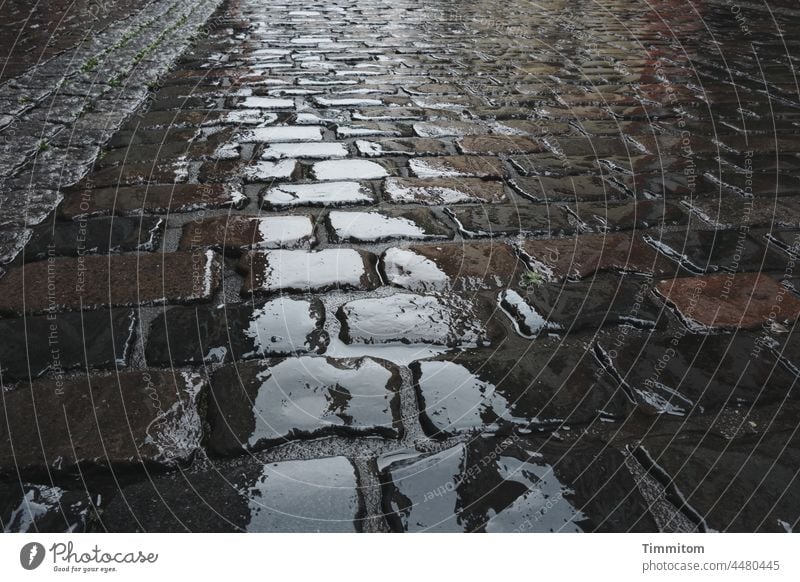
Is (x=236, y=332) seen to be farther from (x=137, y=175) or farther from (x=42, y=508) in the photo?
(x=137, y=175)

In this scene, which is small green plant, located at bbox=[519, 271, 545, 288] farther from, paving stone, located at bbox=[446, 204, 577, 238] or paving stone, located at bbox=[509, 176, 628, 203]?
paving stone, located at bbox=[509, 176, 628, 203]

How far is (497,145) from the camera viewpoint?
309 cm

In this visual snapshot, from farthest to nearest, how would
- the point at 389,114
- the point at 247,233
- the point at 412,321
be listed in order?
the point at 389,114, the point at 247,233, the point at 412,321

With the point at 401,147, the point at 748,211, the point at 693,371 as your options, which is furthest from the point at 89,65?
the point at 693,371

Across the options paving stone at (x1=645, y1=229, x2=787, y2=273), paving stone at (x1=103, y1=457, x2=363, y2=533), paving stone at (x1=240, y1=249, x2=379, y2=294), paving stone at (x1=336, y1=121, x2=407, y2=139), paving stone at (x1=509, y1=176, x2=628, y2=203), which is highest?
paving stone at (x1=103, y1=457, x2=363, y2=533)

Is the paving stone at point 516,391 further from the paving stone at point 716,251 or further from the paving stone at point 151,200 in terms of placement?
the paving stone at point 151,200

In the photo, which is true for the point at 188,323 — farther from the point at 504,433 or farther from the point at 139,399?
the point at 504,433

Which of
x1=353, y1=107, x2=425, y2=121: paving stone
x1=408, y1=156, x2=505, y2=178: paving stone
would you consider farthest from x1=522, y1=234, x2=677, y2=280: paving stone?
x1=353, y1=107, x2=425, y2=121: paving stone

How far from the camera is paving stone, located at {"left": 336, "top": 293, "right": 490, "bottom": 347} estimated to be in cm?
163

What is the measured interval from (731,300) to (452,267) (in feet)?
2.93

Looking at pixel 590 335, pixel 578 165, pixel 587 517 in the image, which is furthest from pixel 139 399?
pixel 578 165

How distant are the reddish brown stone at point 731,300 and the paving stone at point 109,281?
58.7 inches

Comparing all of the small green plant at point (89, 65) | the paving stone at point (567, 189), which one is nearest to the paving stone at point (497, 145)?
the paving stone at point (567, 189)

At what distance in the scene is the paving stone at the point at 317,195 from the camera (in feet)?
7.93
